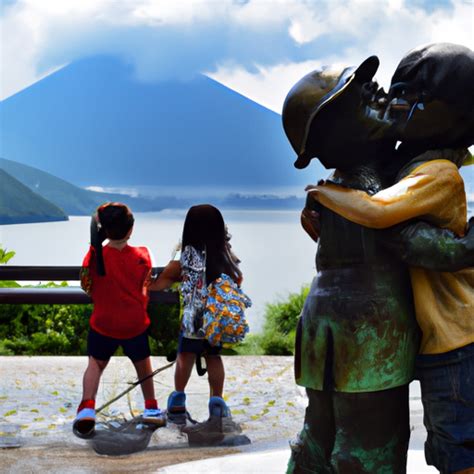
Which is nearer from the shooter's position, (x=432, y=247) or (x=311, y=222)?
(x=432, y=247)

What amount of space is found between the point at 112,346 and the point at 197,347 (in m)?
0.55

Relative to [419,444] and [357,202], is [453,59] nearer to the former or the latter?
[357,202]

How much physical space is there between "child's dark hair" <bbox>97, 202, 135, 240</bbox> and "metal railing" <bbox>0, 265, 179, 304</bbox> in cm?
121

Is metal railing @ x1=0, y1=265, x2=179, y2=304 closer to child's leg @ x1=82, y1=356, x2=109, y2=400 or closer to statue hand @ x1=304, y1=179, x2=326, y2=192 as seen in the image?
child's leg @ x1=82, y1=356, x2=109, y2=400

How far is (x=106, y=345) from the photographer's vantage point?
18.0 feet

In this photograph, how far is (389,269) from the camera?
2934 millimetres

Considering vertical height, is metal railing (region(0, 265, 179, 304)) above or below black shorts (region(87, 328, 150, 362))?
above

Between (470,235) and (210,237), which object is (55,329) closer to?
(210,237)

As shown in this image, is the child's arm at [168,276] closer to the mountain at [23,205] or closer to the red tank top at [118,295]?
the red tank top at [118,295]

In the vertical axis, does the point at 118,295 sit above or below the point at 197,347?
Answer: above

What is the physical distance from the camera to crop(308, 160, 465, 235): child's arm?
2807 millimetres

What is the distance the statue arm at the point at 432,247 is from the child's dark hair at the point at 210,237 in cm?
277

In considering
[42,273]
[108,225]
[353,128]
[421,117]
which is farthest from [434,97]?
[42,273]

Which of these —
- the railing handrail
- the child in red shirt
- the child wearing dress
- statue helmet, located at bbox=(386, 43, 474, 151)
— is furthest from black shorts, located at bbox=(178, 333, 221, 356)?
statue helmet, located at bbox=(386, 43, 474, 151)
